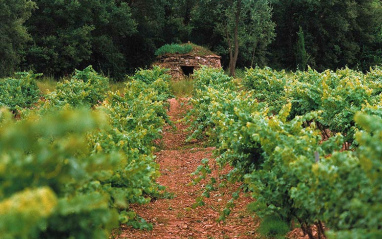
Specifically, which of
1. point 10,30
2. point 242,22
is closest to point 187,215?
point 10,30

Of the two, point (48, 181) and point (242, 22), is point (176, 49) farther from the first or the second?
point (48, 181)

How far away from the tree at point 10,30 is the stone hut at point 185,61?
314 inches

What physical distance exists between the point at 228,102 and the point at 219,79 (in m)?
6.84

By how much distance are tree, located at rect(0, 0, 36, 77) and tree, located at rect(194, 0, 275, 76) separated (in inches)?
425

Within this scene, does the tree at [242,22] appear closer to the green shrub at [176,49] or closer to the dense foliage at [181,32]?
the dense foliage at [181,32]

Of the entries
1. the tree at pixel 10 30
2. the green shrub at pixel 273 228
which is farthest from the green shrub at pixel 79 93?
the tree at pixel 10 30

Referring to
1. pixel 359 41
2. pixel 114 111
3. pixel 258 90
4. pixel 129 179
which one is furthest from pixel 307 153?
pixel 359 41

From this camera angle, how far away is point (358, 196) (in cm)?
266

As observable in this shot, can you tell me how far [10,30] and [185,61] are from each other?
950 centimetres

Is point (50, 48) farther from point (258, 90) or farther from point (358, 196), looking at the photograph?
point (358, 196)

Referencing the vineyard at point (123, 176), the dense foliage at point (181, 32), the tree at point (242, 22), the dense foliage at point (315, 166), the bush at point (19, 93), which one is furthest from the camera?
the tree at point (242, 22)

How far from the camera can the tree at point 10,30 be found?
18.6 metres

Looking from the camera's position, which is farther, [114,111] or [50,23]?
[50,23]

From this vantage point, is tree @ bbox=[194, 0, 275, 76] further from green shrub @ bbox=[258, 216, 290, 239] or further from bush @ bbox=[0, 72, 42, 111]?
green shrub @ bbox=[258, 216, 290, 239]
